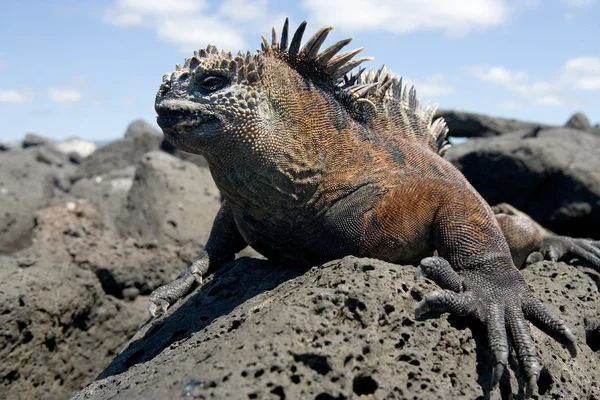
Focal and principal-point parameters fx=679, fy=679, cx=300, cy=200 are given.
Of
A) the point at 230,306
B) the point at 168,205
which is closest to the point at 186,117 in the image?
the point at 230,306

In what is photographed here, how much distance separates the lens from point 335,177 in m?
3.81

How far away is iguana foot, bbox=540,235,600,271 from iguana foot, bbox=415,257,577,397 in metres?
1.44

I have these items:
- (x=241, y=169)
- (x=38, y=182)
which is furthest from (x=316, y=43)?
(x=38, y=182)

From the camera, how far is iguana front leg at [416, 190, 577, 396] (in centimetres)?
325

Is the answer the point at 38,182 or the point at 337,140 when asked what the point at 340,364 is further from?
the point at 38,182

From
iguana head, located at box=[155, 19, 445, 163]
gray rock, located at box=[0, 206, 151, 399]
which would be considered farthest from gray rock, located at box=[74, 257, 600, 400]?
gray rock, located at box=[0, 206, 151, 399]

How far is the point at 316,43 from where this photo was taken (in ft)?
12.5

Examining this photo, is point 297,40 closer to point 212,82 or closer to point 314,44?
point 314,44

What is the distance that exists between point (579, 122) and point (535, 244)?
41.9 feet

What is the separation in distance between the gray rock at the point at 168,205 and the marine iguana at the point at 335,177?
201 inches

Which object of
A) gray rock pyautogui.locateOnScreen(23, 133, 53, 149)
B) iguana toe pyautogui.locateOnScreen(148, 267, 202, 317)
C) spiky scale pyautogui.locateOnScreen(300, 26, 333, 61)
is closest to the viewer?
spiky scale pyautogui.locateOnScreen(300, 26, 333, 61)

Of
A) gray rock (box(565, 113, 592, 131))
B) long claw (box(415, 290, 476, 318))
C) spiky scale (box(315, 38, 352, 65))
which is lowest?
long claw (box(415, 290, 476, 318))

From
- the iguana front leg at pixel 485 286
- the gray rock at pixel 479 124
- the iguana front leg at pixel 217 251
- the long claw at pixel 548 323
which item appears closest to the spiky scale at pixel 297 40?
the iguana front leg at pixel 485 286

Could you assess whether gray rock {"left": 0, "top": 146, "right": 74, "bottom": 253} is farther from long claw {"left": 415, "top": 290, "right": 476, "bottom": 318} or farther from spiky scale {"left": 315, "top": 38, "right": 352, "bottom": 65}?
long claw {"left": 415, "top": 290, "right": 476, "bottom": 318}
